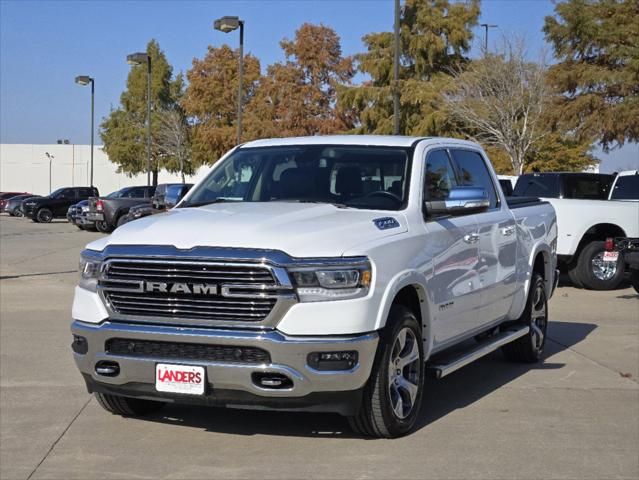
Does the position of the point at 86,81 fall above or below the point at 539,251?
above

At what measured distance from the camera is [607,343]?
401 inches

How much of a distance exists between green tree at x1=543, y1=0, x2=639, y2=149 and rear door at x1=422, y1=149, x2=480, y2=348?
23713 mm

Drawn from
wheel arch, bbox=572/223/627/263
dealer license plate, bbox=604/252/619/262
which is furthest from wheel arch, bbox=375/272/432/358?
dealer license plate, bbox=604/252/619/262

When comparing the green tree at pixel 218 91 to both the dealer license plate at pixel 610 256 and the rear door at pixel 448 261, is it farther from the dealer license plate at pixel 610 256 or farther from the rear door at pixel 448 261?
the rear door at pixel 448 261

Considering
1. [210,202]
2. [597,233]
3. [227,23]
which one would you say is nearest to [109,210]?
[227,23]

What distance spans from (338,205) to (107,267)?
1633 millimetres

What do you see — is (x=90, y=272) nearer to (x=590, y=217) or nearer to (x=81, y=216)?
(x=590, y=217)

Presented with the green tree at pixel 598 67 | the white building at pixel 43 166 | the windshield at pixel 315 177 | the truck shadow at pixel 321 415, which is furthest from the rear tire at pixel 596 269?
the white building at pixel 43 166

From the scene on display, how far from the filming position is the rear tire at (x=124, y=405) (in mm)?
6480

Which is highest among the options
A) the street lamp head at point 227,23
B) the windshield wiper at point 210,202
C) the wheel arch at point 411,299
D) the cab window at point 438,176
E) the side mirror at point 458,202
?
the street lamp head at point 227,23

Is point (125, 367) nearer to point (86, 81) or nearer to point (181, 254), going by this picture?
point (181, 254)

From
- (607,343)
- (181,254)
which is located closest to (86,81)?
(607,343)

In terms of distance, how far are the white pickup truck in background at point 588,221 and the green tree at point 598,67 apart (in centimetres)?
1376

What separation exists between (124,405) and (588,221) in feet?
35.0
